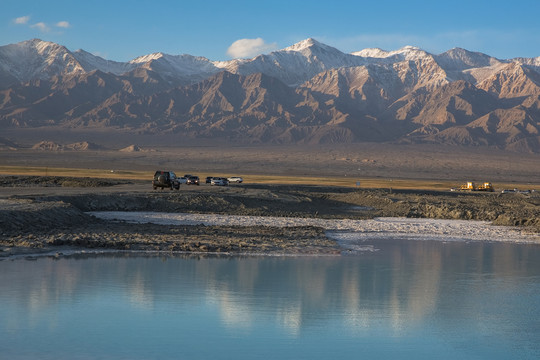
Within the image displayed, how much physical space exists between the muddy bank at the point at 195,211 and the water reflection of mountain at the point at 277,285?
2205mm

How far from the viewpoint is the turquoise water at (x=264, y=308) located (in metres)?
14.8

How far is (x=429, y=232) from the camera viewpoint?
37.2 metres

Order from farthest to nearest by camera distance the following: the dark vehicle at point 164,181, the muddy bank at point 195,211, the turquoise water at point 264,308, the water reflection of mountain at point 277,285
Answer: the dark vehicle at point 164,181 < the muddy bank at point 195,211 < the water reflection of mountain at point 277,285 < the turquoise water at point 264,308

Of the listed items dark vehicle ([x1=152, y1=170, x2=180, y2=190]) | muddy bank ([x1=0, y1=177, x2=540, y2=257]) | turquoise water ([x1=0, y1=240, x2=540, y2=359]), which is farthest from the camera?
dark vehicle ([x1=152, y1=170, x2=180, y2=190])

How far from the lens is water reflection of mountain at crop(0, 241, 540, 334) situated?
1786 centimetres

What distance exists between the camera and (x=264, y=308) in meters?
18.2

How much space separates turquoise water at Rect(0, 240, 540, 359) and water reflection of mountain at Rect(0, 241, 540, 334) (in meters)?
0.03

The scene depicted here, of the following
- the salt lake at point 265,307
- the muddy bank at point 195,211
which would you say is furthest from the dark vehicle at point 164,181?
the salt lake at point 265,307

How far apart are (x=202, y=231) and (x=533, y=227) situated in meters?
19.4

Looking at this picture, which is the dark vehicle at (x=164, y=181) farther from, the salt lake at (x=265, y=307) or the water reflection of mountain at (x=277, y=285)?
the salt lake at (x=265, y=307)

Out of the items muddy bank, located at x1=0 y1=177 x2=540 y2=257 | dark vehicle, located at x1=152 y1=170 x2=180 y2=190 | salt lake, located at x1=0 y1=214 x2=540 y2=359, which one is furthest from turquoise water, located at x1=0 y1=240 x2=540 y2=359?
dark vehicle, located at x1=152 y1=170 x2=180 y2=190

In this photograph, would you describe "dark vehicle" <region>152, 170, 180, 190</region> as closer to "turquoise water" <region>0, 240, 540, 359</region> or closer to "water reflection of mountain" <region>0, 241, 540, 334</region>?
"water reflection of mountain" <region>0, 241, 540, 334</region>

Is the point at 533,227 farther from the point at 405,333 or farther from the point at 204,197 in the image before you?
the point at 405,333

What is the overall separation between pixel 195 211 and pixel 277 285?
19.5 meters
